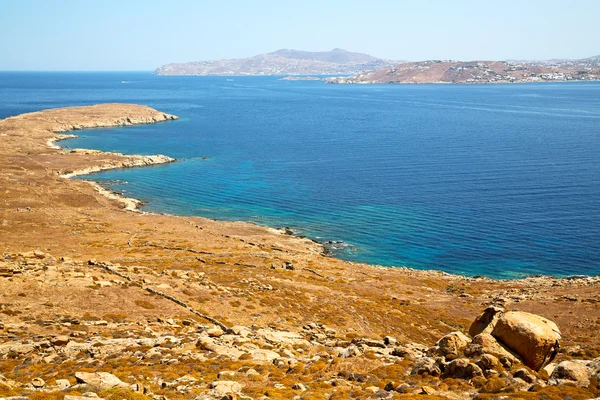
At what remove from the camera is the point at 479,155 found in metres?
123

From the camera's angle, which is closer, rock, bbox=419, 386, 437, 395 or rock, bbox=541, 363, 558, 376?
A: rock, bbox=419, 386, 437, 395

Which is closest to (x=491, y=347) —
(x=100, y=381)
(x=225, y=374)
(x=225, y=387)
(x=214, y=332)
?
(x=225, y=387)

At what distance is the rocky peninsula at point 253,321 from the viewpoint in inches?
886

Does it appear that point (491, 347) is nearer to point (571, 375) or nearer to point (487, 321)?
point (487, 321)

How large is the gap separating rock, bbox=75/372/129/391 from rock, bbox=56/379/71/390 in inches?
24.5

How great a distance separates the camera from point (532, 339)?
2394 cm

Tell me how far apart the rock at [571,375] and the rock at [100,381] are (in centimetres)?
1839

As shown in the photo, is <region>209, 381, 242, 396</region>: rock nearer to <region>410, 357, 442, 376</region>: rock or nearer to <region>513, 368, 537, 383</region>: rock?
<region>410, 357, 442, 376</region>: rock

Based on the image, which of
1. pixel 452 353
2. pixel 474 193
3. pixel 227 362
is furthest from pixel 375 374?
pixel 474 193

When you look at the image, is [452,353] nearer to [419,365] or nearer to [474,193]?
[419,365]

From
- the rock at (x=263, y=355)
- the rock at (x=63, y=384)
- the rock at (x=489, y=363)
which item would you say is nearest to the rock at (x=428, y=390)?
the rock at (x=489, y=363)

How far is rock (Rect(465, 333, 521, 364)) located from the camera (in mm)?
23659

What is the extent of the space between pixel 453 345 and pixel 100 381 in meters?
17.1

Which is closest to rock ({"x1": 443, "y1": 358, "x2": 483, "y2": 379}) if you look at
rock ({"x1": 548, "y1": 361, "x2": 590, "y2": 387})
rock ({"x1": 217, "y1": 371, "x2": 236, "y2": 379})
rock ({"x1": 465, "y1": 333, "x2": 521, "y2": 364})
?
rock ({"x1": 465, "y1": 333, "x2": 521, "y2": 364})
